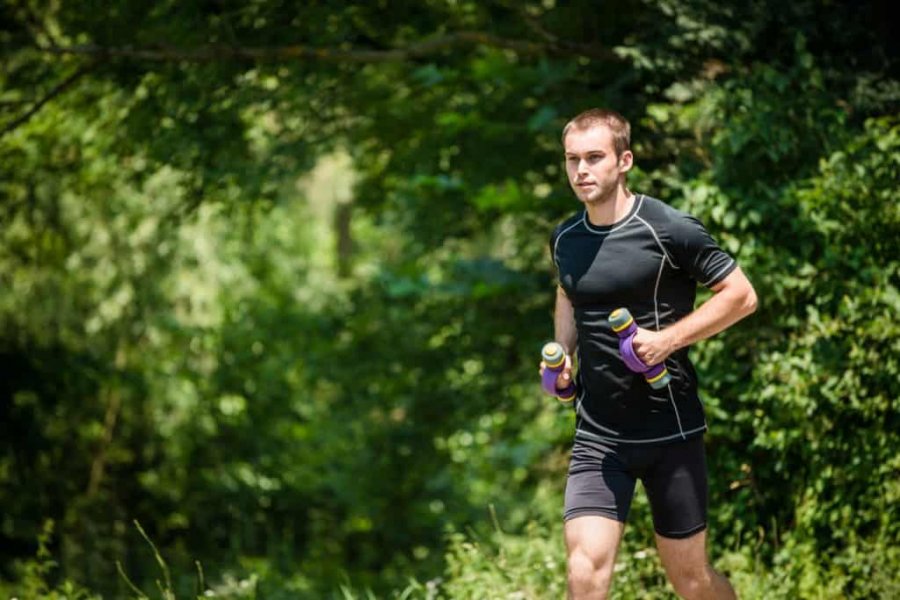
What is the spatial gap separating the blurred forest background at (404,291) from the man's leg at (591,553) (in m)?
1.54

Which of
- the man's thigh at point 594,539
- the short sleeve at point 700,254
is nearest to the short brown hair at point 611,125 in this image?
the short sleeve at point 700,254

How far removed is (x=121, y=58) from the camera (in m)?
8.30

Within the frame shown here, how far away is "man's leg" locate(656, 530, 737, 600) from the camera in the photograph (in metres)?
4.14

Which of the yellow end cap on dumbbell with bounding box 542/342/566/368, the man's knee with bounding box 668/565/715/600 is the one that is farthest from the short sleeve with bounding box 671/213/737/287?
the man's knee with bounding box 668/565/715/600

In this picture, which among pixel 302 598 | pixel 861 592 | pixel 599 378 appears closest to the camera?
pixel 599 378

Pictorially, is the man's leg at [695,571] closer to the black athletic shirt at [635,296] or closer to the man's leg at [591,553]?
the man's leg at [591,553]

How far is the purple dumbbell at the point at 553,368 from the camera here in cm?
417

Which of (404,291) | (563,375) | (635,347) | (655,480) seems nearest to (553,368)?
(563,375)

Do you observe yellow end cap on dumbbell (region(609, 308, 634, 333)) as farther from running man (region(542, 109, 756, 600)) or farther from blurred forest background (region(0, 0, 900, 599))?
blurred forest background (region(0, 0, 900, 599))

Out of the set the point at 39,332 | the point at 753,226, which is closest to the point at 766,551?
the point at 753,226

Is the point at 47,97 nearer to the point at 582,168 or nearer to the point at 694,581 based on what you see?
the point at 582,168

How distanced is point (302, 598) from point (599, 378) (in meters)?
6.78

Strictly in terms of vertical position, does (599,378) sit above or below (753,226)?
above

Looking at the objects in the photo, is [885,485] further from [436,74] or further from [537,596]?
[436,74]
